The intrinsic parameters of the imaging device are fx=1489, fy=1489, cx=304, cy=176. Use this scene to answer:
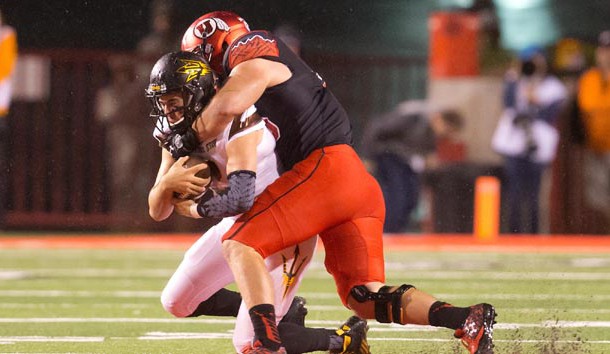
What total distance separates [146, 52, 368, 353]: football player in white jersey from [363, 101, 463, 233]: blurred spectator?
7.60m

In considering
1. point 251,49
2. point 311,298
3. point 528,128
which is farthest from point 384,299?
point 528,128

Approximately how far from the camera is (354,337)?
5.81 metres

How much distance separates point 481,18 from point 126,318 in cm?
760

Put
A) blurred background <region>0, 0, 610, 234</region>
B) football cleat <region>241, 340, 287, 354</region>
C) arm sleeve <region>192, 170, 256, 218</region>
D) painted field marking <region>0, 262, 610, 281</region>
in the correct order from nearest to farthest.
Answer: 1. football cleat <region>241, 340, 287, 354</region>
2. arm sleeve <region>192, 170, 256, 218</region>
3. painted field marking <region>0, 262, 610, 281</region>
4. blurred background <region>0, 0, 610, 234</region>

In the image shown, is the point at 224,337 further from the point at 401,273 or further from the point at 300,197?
the point at 401,273

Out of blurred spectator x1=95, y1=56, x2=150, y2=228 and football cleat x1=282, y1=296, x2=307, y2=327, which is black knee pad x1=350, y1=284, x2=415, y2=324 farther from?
blurred spectator x1=95, y1=56, x2=150, y2=228

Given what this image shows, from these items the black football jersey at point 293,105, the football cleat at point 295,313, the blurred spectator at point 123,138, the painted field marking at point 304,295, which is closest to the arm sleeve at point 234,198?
the black football jersey at point 293,105

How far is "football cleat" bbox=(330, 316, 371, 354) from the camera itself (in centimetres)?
579

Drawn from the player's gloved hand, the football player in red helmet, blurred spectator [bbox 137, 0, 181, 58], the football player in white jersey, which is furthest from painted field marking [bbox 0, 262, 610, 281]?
the player's gloved hand

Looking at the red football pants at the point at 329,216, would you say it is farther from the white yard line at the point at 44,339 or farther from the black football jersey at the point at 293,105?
the white yard line at the point at 44,339

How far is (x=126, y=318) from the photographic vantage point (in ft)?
24.5

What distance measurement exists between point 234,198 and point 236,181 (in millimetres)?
60

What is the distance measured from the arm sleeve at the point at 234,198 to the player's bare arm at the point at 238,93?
0.19 m

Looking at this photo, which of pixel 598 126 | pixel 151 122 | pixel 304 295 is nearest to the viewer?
pixel 304 295
